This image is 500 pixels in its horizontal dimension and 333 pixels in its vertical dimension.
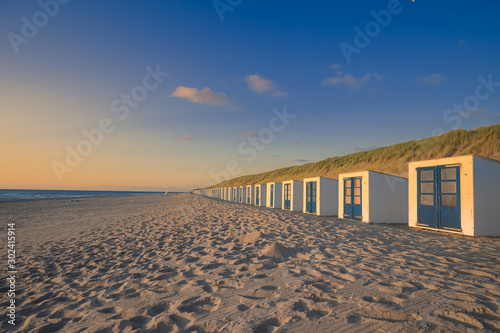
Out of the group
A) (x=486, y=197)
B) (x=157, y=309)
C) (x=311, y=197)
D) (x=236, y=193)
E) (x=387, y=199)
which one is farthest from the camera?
(x=236, y=193)

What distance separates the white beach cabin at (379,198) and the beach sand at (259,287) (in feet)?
15.7

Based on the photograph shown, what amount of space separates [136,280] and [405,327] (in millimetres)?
3619

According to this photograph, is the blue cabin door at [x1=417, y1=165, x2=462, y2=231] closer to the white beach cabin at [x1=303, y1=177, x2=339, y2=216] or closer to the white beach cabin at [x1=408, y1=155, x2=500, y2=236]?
the white beach cabin at [x1=408, y1=155, x2=500, y2=236]

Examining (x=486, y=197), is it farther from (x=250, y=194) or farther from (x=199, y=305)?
(x=250, y=194)

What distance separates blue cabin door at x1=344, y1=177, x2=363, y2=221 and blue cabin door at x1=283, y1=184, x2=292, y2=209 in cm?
599

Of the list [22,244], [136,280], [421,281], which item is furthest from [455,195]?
[22,244]

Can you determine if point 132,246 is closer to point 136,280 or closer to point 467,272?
point 136,280

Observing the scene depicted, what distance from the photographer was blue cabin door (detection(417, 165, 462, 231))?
8.70 metres

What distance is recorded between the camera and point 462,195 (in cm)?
848

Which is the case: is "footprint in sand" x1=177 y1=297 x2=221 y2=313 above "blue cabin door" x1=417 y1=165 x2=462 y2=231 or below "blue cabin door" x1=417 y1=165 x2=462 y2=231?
below

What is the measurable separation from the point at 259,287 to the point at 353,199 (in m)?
10.0

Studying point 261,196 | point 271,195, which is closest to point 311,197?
point 271,195

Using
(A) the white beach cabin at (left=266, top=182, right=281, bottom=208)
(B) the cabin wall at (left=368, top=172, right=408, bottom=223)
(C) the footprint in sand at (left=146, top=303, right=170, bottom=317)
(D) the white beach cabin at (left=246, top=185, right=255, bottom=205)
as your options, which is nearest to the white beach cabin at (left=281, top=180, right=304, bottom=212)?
(A) the white beach cabin at (left=266, top=182, right=281, bottom=208)

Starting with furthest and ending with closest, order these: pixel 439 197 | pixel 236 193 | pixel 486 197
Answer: pixel 236 193 < pixel 439 197 < pixel 486 197
